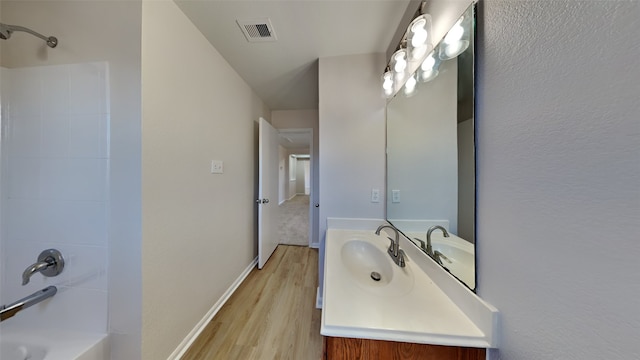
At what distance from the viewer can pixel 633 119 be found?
1.15ft

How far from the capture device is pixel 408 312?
0.72 meters

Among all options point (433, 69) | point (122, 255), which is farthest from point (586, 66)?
point (122, 255)

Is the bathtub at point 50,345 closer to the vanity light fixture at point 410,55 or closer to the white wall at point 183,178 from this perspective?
the white wall at point 183,178

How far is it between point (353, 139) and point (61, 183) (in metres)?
1.94

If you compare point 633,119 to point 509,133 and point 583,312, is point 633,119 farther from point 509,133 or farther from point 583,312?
point 583,312

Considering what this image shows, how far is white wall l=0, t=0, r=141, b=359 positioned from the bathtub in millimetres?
64

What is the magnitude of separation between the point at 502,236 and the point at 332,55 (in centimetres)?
185

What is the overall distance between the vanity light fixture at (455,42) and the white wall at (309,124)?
242 centimetres

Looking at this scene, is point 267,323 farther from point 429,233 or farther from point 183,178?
point 429,233

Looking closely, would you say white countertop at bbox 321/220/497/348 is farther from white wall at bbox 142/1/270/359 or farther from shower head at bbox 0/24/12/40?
shower head at bbox 0/24/12/40

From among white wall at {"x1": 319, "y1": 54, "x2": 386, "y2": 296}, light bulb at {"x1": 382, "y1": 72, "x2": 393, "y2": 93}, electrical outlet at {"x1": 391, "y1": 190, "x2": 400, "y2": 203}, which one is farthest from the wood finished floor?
light bulb at {"x1": 382, "y1": 72, "x2": 393, "y2": 93}

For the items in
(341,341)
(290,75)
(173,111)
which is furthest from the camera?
(290,75)

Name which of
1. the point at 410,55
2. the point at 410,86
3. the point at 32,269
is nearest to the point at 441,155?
the point at 410,86

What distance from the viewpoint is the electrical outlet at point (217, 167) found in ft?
5.66
